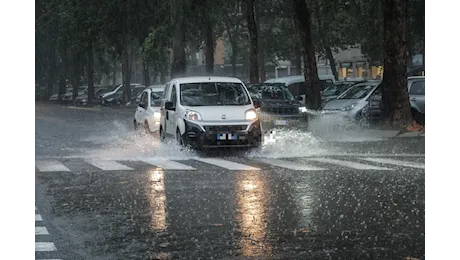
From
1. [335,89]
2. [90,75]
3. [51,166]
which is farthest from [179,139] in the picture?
[90,75]

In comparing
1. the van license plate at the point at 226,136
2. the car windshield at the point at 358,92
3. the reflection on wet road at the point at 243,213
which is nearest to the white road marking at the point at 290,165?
the reflection on wet road at the point at 243,213

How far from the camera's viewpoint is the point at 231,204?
982 cm

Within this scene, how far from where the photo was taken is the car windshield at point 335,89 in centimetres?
3002

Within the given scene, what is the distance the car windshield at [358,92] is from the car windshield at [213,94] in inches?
334

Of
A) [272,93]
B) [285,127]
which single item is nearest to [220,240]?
[285,127]

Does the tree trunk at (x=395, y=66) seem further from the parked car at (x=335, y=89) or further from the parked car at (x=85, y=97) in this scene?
the parked car at (x=85, y=97)

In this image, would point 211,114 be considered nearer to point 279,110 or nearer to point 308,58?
point 279,110

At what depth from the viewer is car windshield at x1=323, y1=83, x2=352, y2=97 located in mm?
30023

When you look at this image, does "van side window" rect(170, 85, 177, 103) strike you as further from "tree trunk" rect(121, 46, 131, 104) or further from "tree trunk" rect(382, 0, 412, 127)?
"tree trunk" rect(121, 46, 131, 104)

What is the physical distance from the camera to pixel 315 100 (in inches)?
1117

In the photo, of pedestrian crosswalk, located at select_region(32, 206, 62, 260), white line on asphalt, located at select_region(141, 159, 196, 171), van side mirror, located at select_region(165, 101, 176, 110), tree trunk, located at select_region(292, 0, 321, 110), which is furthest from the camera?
tree trunk, located at select_region(292, 0, 321, 110)

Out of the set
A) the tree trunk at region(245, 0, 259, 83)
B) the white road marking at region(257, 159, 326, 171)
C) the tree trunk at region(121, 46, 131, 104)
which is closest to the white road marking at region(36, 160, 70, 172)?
the white road marking at region(257, 159, 326, 171)

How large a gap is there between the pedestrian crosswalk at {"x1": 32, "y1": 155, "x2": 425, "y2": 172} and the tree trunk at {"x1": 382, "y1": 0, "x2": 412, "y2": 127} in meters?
6.72
